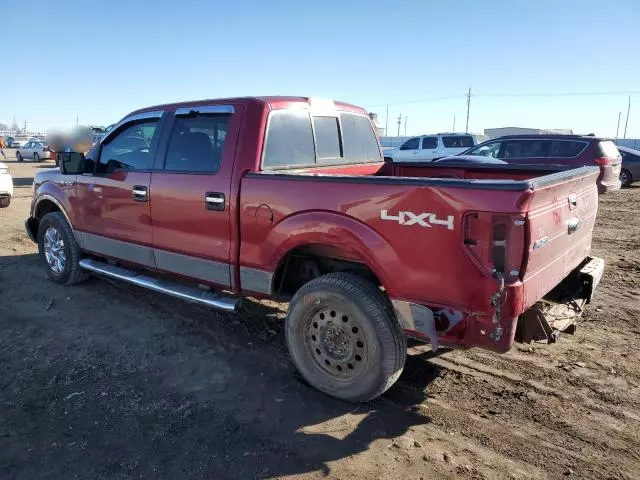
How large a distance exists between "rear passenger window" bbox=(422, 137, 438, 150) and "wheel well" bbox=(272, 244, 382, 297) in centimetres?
1595

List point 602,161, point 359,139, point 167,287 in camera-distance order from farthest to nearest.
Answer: point 602,161, point 359,139, point 167,287

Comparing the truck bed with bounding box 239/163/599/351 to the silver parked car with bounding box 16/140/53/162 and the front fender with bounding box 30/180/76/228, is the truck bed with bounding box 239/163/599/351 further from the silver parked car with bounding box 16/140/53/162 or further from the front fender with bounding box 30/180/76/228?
the silver parked car with bounding box 16/140/53/162

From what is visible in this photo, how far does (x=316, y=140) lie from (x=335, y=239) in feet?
4.94

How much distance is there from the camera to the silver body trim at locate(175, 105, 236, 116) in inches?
161

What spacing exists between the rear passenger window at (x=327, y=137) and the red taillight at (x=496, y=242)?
2116 mm

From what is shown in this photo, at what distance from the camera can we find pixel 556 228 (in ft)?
10.1

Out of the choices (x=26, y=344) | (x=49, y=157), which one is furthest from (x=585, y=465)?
(x=49, y=157)

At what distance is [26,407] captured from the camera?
3373 mm

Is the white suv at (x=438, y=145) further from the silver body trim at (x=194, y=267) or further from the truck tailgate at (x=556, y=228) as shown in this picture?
the truck tailgate at (x=556, y=228)

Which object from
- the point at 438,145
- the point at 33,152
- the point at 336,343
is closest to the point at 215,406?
the point at 336,343

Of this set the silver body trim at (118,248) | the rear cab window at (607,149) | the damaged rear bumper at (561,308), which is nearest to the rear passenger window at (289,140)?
the silver body trim at (118,248)

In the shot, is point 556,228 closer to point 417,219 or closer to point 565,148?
point 417,219

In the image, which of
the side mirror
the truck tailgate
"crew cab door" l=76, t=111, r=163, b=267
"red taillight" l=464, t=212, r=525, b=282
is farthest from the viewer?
the side mirror

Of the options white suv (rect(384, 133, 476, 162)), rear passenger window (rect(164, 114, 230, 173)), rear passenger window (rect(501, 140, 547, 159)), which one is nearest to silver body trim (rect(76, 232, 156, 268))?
rear passenger window (rect(164, 114, 230, 173))
